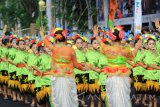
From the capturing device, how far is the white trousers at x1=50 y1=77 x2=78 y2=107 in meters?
8.32

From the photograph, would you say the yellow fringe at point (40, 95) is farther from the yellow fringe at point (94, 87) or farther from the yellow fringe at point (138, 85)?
the yellow fringe at point (138, 85)

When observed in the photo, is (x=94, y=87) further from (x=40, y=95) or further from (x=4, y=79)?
(x=4, y=79)

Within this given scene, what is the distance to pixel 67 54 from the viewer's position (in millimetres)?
8383

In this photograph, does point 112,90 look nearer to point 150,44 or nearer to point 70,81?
point 70,81

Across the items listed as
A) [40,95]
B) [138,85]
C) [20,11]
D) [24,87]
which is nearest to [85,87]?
[138,85]

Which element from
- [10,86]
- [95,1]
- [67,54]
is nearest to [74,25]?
[95,1]

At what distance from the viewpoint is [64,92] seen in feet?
27.3

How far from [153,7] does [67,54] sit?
1815 cm

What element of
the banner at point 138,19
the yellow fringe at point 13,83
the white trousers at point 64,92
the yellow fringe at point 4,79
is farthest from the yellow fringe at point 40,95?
the banner at point 138,19

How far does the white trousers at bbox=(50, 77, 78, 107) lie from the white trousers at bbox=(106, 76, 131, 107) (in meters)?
0.71

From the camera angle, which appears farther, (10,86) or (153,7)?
(153,7)

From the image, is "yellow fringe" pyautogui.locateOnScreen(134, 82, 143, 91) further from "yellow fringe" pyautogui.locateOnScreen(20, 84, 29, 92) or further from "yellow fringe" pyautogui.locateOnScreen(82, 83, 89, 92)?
"yellow fringe" pyautogui.locateOnScreen(20, 84, 29, 92)

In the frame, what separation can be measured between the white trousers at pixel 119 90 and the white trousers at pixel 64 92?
71cm

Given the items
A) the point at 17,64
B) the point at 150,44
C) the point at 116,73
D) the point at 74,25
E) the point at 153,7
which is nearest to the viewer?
the point at 116,73
